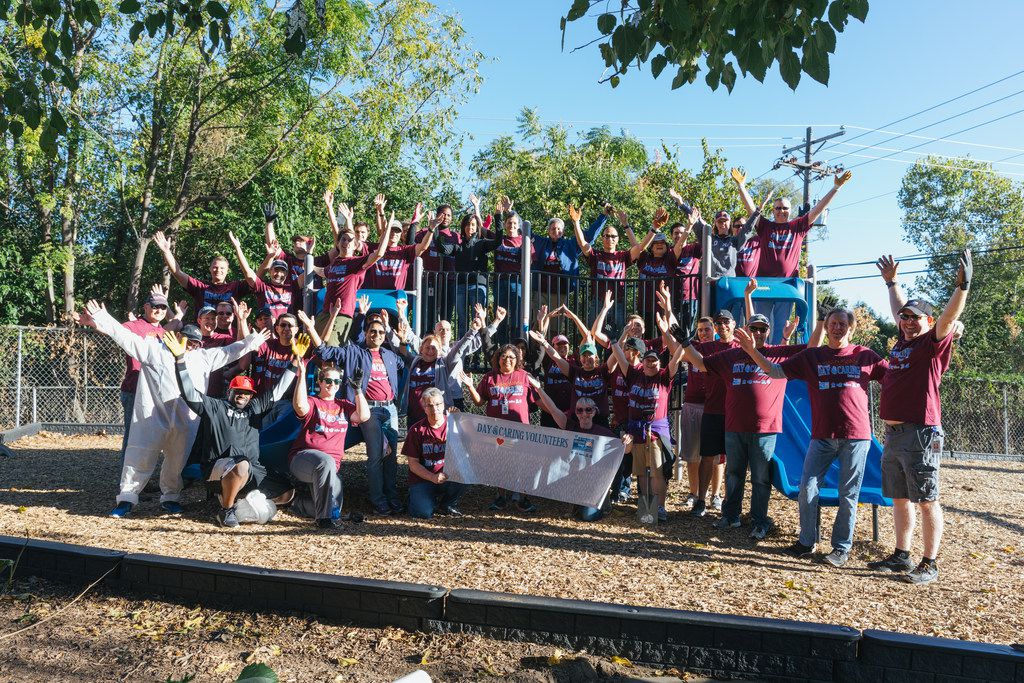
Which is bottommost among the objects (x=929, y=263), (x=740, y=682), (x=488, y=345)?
(x=740, y=682)

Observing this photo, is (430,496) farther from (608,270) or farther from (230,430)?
(608,270)

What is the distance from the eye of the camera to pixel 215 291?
9359mm

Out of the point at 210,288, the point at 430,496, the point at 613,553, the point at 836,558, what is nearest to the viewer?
the point at 836,558

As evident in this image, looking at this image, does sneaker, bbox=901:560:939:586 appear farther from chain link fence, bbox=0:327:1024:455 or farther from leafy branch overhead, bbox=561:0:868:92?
chain link fence, bbox=0:327:1024:455

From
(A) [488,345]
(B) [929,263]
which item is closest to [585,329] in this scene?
(A) [488,345]

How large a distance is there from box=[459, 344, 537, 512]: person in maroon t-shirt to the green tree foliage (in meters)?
24.2

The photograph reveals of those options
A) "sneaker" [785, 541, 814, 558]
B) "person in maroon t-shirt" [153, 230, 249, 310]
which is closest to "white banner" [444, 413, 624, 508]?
"sneaker" [785, 541, 814, 558]

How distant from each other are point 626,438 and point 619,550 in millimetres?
1255

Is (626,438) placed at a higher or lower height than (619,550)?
higher

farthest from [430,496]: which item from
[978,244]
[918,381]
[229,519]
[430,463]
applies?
[978,244]

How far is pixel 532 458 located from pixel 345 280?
303 centimetres

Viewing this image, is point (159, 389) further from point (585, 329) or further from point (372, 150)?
point (372, 150)

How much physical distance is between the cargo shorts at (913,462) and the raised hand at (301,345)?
199 inches

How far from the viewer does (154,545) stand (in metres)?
6.24
